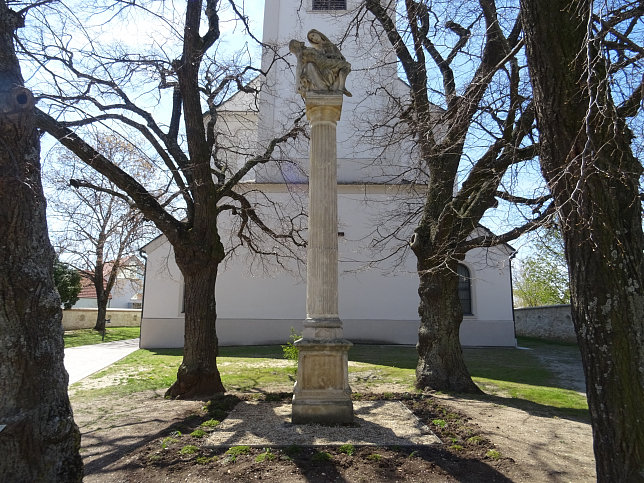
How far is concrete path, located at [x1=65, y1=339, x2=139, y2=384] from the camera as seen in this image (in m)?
12.5

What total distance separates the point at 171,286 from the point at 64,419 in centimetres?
1569

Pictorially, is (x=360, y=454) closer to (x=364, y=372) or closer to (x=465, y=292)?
(x=364, y=372)

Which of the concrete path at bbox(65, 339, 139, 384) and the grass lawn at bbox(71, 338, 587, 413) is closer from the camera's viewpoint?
the grass lawn at bbox(71, 338, 587, 413)

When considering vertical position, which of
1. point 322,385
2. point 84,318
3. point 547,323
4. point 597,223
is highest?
point 597,223

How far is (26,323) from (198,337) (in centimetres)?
549

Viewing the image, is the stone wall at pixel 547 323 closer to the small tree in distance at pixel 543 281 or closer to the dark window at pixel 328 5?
the small tree in distance at pixel 543 281

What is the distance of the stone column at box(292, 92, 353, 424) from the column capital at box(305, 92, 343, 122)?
0.02 m

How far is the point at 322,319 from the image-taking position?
21.9 feet

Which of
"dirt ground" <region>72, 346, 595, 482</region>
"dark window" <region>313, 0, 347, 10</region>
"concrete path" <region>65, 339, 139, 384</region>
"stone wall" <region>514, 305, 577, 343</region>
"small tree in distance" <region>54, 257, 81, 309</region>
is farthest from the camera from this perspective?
"small tree in distance" <region>54, 257, 81, 309</region>

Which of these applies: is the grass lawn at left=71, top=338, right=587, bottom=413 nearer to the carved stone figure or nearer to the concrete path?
the concrete path

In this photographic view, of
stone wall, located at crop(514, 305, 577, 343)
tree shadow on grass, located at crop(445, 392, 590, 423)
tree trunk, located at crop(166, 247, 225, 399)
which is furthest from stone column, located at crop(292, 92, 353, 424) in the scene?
stone wall, located at crop(514, 305, 577, 343)

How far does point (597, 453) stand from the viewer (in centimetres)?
335

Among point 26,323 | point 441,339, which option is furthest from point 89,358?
point 26,323

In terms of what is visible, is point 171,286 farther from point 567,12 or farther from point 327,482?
point 567,12
